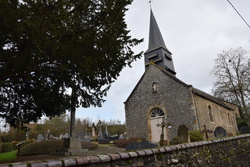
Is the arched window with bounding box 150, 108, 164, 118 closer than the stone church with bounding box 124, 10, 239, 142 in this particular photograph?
No

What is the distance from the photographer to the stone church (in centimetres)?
1492

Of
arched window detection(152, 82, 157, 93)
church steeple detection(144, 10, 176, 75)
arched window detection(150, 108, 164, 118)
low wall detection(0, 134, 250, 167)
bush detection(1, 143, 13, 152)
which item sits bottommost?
bush detection(1, 143, 13, 152)

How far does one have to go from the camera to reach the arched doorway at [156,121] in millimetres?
16250

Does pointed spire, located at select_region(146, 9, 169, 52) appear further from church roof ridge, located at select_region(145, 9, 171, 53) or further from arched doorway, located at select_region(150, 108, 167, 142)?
arched doorway, located at select_region(150, 108, 167, 142)

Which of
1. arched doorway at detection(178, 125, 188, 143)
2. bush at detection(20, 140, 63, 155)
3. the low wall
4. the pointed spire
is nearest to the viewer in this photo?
the low wall

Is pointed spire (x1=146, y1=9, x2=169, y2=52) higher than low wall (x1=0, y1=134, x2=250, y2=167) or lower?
higher

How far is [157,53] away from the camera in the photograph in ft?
72.9

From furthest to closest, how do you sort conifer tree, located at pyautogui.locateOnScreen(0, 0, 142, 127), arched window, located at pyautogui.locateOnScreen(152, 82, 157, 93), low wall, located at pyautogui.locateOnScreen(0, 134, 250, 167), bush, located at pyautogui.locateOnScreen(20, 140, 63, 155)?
arched window, located at pyautogui.locateOnScreen(152, 82, 157, 93)
bush, located at pyautogui.locateOnScreen(20, 140, 63, 155)
conifer tree, located at pyautogui.locateOnScreen(0, 0, 142, 127)
low wall, located at pyautogui.locateOnScreen(0, 134, 250, 167)

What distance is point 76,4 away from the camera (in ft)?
19.8

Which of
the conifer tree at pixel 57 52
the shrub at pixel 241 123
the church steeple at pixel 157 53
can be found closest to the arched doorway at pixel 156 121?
the church steeple at pixel 157 53


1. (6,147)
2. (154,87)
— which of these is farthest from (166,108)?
(6,147)

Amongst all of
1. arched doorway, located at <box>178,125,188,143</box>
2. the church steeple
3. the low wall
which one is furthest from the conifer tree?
the church steeple

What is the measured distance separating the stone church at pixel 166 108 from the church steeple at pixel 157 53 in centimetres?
29

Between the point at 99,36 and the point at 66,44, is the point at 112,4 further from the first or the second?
the point at 66,44
